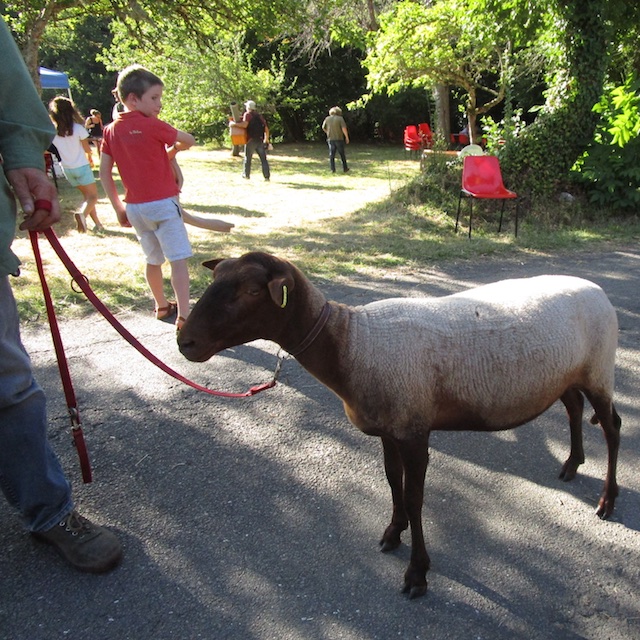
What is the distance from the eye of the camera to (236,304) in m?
2.16

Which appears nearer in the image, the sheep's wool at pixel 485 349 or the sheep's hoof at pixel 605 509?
the sheep's wool at pixel 485 349

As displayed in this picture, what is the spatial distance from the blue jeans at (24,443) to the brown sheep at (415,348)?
75cm

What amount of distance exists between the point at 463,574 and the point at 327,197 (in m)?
10.9

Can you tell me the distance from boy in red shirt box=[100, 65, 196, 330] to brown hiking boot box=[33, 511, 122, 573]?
1962 mm

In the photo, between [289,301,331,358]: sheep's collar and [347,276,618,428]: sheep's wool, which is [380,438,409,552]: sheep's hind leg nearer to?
[347,276,618,428]: sheep's wool

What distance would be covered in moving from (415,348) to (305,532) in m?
1.09

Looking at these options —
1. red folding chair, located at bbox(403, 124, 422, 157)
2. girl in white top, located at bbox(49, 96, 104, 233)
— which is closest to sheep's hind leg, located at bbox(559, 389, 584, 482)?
girl in white top, located at bbox(49, 96, 104, 233)

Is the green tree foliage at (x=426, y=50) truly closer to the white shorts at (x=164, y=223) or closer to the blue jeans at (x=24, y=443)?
the white shorts at (x=164, y=223)

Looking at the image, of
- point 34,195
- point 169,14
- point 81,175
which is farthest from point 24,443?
point 169,14

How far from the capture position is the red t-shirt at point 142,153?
4.30 m

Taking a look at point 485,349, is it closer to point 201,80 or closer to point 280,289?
point 280,289

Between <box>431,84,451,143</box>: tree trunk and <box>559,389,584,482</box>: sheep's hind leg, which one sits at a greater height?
<box>431,84,451,143</box>: tree trunk

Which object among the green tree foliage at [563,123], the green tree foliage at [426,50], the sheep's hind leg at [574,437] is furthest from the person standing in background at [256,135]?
the sheep's hind leg at [574,437]

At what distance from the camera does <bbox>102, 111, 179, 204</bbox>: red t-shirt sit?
4305mm
